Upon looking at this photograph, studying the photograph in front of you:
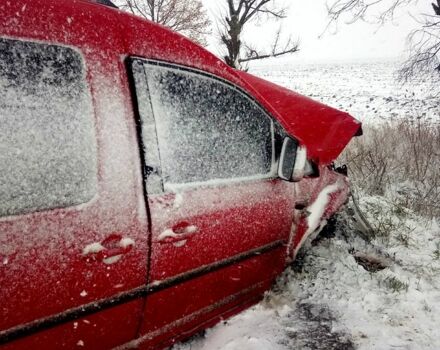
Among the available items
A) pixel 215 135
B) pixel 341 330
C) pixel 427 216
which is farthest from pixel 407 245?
pixel 215 135

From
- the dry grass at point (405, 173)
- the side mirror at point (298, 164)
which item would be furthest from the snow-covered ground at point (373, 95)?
the side mirror at point (298, 164)

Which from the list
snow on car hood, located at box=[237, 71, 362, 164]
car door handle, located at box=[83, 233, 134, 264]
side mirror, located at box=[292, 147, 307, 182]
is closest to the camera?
car door handle, located at box=[83, 233, 134, 264]

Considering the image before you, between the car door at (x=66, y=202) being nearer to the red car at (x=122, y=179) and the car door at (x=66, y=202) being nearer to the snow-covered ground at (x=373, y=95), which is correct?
the red car at (x=122, y=179)

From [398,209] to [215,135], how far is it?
10.8 feet

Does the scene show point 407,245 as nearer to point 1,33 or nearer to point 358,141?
point 1,33

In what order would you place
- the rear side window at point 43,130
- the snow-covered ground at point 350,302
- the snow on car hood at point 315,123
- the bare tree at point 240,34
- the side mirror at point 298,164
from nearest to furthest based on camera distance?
the rear side window at point 43,130 < the side mirror at point 298,164 < the snow-covered ground at point 350,302 < the snow on car hood at point 315,123 < the bare tree at point 240,34

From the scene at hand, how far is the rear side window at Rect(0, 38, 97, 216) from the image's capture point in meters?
→ 1.28

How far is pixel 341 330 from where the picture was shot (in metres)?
2.54

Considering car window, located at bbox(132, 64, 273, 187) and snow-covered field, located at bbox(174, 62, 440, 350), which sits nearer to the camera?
car window, located at bbox(132, 64, 273, 187)

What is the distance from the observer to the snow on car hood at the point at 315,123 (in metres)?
3.11

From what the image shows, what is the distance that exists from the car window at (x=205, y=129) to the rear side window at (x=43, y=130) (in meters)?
0.34

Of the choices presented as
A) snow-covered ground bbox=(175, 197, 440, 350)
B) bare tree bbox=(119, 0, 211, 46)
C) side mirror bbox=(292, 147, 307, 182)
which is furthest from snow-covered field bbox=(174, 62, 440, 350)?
bare tree bbox=(119, 0, 211, 46)

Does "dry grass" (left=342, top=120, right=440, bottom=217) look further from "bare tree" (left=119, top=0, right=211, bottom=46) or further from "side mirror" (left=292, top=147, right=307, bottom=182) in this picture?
"bare tree" (left=119, top=0, right=211, bottom=46)

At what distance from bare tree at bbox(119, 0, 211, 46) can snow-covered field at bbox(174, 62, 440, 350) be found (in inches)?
532
